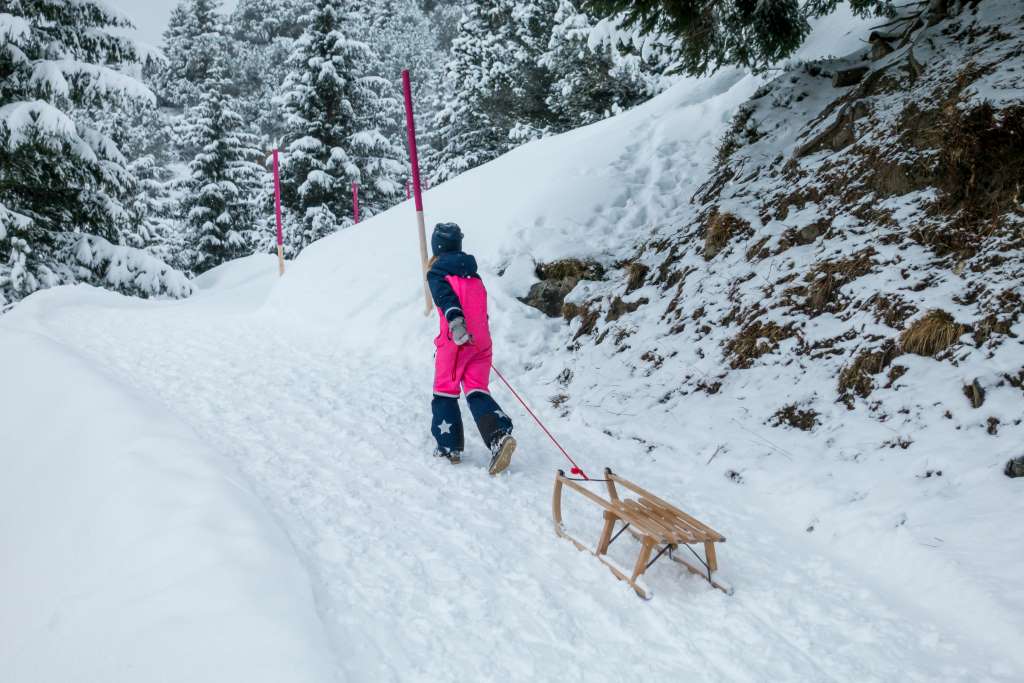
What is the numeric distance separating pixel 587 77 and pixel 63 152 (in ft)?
40.5

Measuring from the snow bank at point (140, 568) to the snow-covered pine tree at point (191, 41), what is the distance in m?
26.6

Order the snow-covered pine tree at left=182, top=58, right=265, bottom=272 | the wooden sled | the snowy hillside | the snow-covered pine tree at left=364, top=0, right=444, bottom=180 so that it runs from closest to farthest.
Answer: the snowy hillside → the wooden sled → the snow-covered pine tree at left=182, top=58, right=265, bottom=272 → the snow-covered pine tree at left=364, top=0, right=444, bottom=180

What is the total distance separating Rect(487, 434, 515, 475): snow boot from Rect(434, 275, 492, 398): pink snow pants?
1.59ft

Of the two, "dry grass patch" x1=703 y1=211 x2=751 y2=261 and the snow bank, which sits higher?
"dry grass patch" x1=703 y1=211 x2=751 y2=261

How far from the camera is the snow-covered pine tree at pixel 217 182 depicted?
23969 millimetres

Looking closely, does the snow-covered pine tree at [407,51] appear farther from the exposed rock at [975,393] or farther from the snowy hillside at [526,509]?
the exposed rock at [975,393]

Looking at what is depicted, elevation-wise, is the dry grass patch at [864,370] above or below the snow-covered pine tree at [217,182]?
below

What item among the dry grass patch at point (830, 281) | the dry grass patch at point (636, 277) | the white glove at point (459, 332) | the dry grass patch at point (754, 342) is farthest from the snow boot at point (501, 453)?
the dry grass patch at point (636, 277)

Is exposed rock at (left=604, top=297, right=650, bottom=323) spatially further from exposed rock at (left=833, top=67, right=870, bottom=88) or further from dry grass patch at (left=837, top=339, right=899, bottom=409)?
exposed rock at (left=833, top=67, right=870, bottom=88)

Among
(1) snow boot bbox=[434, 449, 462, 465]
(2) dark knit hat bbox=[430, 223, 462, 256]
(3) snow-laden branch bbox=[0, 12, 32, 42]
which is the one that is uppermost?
(3) snow-laden branch bbox=[0, 12, 32, 42]

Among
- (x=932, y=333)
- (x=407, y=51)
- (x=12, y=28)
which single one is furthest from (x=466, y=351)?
(x=407, y=51)

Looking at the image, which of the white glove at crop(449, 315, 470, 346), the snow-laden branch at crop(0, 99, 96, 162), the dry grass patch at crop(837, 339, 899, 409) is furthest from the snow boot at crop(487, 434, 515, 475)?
the snow-laden branch at crop(0, 99, 96, 162)

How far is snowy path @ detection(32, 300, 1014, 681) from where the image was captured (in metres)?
2.68

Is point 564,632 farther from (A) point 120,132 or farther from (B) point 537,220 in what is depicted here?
(A) point 120,132
